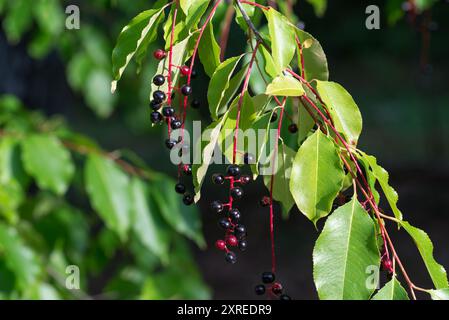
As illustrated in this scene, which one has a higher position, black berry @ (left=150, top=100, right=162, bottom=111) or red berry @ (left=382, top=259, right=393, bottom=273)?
black berry @ (left=150, top=100, right=162, bottom=111)

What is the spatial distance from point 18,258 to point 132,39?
1.23 m

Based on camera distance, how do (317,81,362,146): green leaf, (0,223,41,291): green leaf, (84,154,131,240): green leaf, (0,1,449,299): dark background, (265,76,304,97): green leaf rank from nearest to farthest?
(265,76,304,97): green leaf
(317,81,362,146): green leaf
(0,223,41,291): green leaf
(84,154,131,240): green leaf
(0,1,449,299): dark background

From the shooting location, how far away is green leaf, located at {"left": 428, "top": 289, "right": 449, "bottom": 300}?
111 cm

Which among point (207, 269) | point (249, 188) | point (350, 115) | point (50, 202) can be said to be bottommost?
point (207, 269)

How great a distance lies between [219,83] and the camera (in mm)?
1200

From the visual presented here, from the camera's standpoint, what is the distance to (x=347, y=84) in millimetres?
9688

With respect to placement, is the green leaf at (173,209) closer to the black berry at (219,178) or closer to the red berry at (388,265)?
the black berry at (219,178)

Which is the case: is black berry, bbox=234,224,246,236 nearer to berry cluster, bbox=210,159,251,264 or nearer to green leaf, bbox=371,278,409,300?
berry cluster, bbox=210,159,251,264

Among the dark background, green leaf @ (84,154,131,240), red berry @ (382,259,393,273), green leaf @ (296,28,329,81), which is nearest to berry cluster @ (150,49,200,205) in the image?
green leaf @ (296,28,329,81)

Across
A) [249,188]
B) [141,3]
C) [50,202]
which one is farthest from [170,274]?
[249,188]

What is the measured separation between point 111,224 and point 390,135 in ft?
21.5

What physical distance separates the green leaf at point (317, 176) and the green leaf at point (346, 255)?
0.03 meters

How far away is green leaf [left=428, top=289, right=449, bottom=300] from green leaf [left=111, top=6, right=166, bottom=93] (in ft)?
2.08

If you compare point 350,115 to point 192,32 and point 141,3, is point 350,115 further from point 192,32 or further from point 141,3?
point 141,3
